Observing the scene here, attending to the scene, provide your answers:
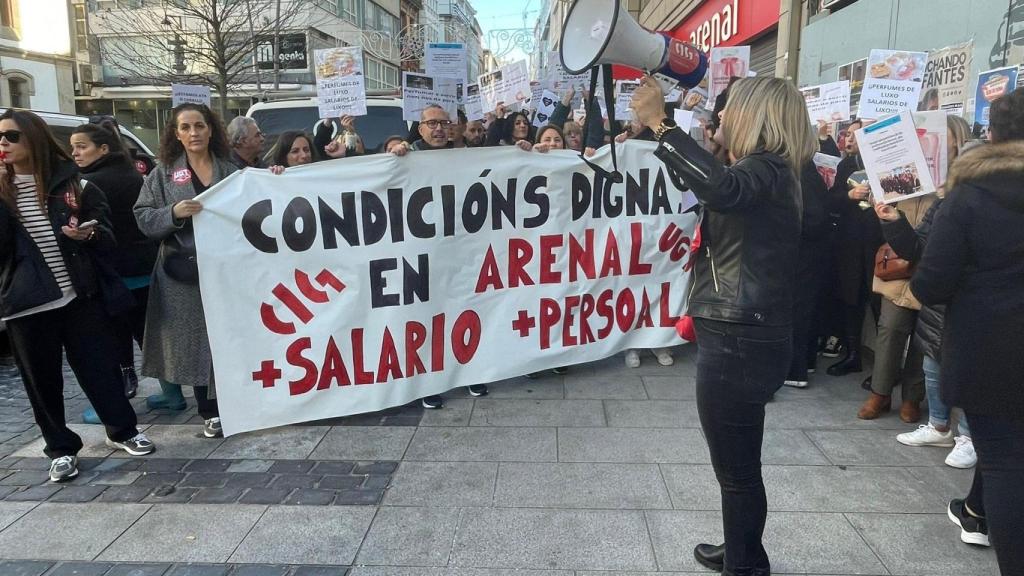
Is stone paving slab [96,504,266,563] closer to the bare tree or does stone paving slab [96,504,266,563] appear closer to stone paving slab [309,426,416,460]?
stone paving slab [309,426,416,460]

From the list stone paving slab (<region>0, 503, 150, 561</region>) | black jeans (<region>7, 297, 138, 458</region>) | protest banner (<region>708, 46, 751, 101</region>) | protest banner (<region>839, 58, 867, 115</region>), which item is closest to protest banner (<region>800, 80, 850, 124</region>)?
protest banner (<region>708, 46, 751, 101</region>)

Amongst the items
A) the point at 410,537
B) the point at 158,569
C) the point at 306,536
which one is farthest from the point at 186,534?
the point at 410,537

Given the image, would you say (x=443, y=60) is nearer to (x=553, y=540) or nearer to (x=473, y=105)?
(x=473, y=105)

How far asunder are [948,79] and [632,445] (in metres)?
3.77

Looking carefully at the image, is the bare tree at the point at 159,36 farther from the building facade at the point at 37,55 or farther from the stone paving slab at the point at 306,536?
the stone paving slab at the point at 306,536

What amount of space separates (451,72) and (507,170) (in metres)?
1.49

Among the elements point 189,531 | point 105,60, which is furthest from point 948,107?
Answer: point 105,60

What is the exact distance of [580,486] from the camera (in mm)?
3428

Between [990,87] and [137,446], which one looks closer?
[137,446]

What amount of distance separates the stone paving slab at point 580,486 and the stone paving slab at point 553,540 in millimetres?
88

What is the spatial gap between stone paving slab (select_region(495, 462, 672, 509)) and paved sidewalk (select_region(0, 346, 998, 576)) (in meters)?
0.01

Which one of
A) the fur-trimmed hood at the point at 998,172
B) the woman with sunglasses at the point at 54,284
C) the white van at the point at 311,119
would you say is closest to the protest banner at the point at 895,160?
the fur-trimmed hood at the point at 998,172

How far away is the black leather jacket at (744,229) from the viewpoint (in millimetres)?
2164

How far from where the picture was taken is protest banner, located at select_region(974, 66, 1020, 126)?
4066 mm
